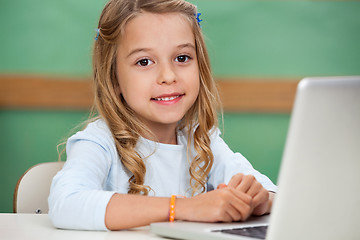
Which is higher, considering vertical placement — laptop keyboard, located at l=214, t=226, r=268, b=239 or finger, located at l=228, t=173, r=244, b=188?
finger, located at l=228, t=173, r=244, b=188

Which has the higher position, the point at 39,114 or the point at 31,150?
→ the point at 39,114

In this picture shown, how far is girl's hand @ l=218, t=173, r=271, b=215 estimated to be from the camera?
1016 mm

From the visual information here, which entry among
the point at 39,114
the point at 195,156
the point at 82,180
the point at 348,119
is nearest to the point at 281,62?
the point at 39,114

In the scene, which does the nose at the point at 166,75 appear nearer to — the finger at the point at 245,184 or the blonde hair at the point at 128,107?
the blonde hair at the point at 128,107

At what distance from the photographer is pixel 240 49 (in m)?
2.74

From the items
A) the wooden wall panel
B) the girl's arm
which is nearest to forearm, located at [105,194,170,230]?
the girl's arm

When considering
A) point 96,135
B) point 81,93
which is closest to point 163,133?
point 96,135

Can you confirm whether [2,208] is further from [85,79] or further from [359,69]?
[359,69]

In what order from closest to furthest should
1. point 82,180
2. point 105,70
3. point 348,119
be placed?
1. point 348,119
2. point 82,180
3. point 105,70

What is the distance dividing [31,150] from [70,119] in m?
0.26

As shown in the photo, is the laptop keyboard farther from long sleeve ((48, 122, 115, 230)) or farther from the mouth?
the mouth

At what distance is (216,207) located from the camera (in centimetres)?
89

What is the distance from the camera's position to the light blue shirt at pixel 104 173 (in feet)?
3.04

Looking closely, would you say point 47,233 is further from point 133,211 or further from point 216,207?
point 216,207
